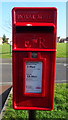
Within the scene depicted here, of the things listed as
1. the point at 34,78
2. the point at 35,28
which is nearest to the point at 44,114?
the point at 34,78

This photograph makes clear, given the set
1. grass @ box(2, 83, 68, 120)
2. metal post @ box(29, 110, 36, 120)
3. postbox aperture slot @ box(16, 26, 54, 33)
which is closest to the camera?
postbox aperture slot @ box(16, 26, 54, 33)

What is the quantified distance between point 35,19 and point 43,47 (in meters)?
0.36

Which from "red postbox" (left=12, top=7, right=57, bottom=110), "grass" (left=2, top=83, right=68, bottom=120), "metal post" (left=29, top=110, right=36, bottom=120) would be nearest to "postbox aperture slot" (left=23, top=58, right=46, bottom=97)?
"red postbox" (left=12, top=7, right=57, bottom=110)

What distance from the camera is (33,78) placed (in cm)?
→ 261

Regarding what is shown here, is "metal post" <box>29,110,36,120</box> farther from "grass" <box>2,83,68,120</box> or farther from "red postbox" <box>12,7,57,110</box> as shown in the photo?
"grass" <box>2,83,68,120</box>

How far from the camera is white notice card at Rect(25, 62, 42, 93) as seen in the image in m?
2.56

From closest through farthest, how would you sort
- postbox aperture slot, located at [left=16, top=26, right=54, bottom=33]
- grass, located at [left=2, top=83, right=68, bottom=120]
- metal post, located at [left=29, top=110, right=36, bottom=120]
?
postbox aperture slot, located at [left=16, top=26, right=54, bottom=33], metal post, located at [left=29, top=110, right=36, bottom=120], grass, located at [left=2, top=83, right=68, bottom=120]

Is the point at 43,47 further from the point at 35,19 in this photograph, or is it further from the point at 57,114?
the point at 57,114

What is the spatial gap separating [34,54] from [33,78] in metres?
0.32

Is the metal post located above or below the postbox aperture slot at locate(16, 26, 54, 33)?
below

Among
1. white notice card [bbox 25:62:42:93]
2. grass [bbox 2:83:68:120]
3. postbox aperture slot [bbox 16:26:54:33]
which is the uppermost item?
postbox aperture slot [bbox 16:26:54:33]

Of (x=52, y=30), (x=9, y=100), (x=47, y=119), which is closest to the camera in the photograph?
(x=52, y=30)

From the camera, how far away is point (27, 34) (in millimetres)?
2512

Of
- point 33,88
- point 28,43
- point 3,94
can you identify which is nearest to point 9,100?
point 3,94
